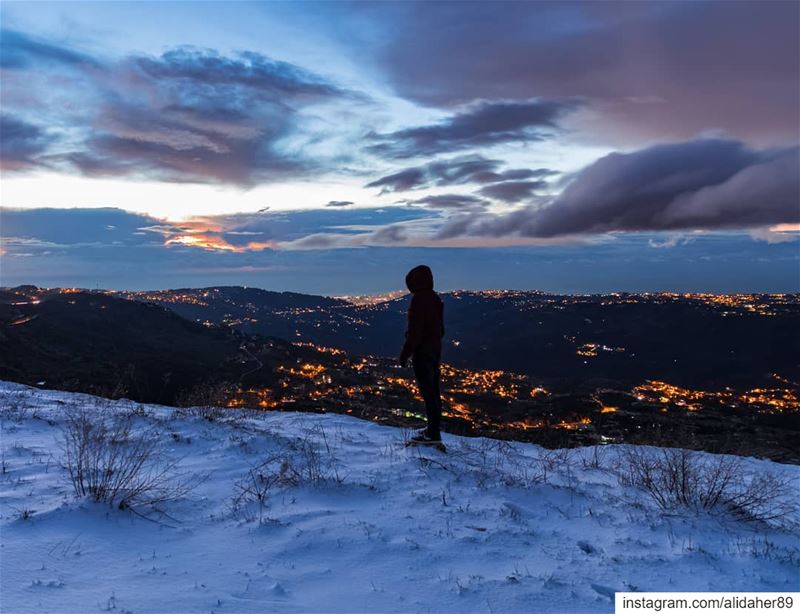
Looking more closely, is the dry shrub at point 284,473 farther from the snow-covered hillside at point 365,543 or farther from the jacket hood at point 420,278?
the jacket hood at point 420,278

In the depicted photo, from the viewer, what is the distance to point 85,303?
11975 cm

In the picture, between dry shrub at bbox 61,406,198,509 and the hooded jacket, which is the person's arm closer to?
the hooded jacket

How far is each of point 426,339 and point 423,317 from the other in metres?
0.39

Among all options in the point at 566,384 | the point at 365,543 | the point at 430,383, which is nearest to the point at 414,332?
the point at 430,383

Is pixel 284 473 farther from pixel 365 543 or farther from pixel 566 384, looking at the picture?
pixel 566 384

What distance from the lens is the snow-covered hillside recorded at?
3623 millimetres

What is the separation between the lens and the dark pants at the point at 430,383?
8.17 m

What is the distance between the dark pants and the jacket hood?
118 cm

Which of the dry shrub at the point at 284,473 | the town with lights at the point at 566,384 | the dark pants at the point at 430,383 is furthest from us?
the town with lights at the point at 566,384

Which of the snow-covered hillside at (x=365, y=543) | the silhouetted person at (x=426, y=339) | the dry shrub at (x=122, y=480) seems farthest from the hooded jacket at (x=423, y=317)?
the dry shrub at (x=122, y=480)

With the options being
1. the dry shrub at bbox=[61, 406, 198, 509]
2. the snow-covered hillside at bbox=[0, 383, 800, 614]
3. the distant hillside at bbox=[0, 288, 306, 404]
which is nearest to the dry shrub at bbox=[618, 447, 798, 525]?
the snow-covered hillside at bbox=[0, 383, 800, 614]

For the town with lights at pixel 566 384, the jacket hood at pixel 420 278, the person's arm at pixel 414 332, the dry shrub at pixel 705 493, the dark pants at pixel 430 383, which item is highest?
the jacket hood at pixel 420 278

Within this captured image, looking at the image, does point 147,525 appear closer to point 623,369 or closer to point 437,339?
point 437,339

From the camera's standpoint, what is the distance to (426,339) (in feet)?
26.8
